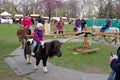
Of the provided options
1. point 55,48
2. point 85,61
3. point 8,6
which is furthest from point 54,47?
point 8,6

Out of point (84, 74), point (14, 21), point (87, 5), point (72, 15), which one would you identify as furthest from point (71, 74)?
point (72, 15)

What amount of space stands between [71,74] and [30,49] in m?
1.90

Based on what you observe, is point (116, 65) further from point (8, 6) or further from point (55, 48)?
point (8, 6)

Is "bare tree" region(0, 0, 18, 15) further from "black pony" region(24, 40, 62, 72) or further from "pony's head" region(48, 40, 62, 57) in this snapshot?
"pony's head" region(48, 40, 62, 57)

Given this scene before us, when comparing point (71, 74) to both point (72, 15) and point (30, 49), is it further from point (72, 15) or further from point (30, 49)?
point (72, 15)

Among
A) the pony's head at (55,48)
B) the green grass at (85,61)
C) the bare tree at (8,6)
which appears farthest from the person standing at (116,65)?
the bare tree at (8,6)

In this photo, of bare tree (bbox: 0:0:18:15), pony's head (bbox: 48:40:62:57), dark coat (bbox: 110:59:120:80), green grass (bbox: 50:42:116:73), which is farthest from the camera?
bare tree (bbox: 0:0:18:15)

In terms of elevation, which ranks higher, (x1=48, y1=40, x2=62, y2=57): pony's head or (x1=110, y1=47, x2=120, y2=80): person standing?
(x1=110, y1=47, x2=120, y2=80): person standing

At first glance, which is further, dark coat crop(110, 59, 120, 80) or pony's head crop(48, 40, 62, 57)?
pony's head crop(48, 40, 62, 57)

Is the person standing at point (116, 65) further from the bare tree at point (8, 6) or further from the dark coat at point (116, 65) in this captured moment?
the bare tree at point (8, 6)

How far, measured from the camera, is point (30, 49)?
9.70 m

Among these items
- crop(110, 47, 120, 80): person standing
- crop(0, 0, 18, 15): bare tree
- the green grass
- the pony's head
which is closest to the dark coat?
crop(110, 47, 120, 80): person standing

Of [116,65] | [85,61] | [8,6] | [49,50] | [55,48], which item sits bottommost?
[8,6]

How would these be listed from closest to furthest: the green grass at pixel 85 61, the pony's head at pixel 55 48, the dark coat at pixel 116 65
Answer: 1. the dark coat at pixel 116 65
2. the pony's head at pixel 55 48
3. the green grass at pixel 85 61
